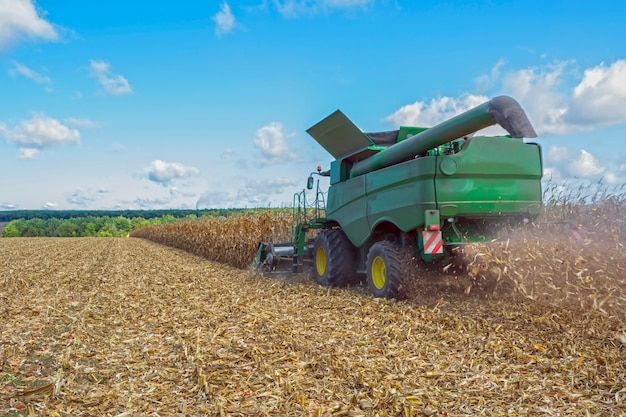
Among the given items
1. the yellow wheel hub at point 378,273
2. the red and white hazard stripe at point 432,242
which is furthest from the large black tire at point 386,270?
the red and white hazard stripe at point 432,242

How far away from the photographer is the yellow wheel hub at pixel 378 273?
26.0 ft

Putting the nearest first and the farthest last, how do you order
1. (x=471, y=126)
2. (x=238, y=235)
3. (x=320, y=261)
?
(x=471, y=126), (x=320, y=261), (x=238, y=235)

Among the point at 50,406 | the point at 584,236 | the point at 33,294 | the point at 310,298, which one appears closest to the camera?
the point at 50,406

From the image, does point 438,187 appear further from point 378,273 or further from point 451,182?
point 378,273

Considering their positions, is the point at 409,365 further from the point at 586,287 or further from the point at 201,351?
the point at 586,287

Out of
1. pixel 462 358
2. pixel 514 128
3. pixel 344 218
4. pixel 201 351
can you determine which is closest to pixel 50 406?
pixel 201 351

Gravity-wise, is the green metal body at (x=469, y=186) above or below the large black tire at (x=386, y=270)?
above

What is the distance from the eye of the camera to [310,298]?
823 cm

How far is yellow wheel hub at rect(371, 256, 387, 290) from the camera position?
26.0 ft

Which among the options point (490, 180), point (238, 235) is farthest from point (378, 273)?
point (238, 235)

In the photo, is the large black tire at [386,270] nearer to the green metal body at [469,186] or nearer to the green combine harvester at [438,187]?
the green combine harvester at [438,187]

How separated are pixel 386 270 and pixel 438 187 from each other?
4.60 ft

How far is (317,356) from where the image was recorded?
4.74 metres

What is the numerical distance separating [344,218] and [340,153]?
123cm
